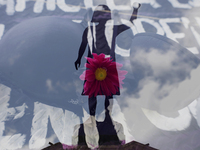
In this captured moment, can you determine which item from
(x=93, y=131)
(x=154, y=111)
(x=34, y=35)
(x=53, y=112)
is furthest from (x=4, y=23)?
(x=154, y=111)

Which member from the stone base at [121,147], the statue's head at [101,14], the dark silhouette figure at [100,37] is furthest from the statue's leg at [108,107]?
the statue's head at [101,14]

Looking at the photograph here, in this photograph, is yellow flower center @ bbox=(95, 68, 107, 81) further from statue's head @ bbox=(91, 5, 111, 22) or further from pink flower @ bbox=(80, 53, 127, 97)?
statue's head @ bbox=(91, 5, 111, 22)

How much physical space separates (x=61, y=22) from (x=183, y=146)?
0.81m

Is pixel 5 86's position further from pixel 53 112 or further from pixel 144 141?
pixel 144 141

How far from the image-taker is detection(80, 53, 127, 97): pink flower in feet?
1.91

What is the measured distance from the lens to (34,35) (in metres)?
0.70

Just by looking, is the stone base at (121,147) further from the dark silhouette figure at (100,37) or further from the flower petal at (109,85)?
the flower petal at (109,85)

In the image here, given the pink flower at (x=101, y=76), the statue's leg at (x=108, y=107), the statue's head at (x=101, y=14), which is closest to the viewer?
the pink flower at (x=101, y=76)

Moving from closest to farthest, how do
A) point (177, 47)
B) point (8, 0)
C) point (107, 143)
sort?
point (107, 143)
point (177, 47)
point (8, 0)

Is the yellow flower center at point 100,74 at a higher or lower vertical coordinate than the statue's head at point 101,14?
lower

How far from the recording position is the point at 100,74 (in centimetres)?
60

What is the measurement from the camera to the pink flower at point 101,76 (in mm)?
583

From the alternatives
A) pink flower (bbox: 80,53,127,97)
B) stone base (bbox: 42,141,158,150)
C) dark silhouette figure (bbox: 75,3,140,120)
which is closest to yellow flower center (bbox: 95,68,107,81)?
pink flower (bbox: 80,53,127,97)

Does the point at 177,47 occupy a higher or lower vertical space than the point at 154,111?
higher
